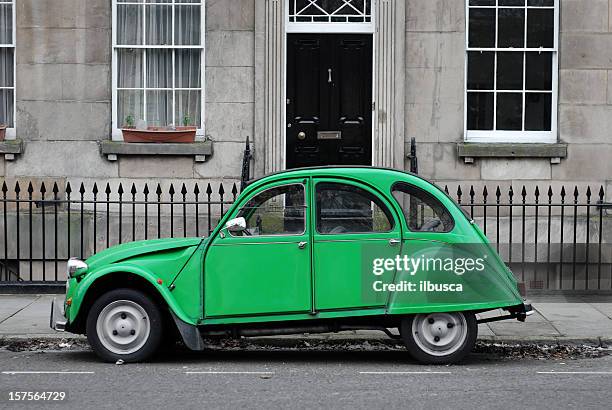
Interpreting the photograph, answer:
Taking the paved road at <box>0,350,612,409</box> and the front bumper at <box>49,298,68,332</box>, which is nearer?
the paved road at <box>0,350,612,409</box>

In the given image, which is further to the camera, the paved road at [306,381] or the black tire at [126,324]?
the black tire at [126,324]

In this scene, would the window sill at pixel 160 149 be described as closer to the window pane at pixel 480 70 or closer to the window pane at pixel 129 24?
the window pane at pixel 129 24

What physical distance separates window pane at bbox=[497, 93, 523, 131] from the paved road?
591 cm

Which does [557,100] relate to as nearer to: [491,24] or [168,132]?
[491,24]

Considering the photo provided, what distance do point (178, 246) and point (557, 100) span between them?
7.65 meters

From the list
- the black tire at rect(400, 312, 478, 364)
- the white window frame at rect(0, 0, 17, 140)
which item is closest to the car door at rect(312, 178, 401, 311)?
the black tire at rect(400, 312, 478, 364)

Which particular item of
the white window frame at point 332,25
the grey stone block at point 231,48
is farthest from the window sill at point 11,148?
the white window frame at point 332,25

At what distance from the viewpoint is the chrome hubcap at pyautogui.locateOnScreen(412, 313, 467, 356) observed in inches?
353

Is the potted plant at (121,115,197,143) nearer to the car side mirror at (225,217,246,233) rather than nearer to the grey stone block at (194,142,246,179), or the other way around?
the grey stone block at (194,142,246,179)

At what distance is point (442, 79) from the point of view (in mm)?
14750

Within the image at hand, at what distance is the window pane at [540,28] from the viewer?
14883 millimetres

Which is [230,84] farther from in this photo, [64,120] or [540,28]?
[540,28]

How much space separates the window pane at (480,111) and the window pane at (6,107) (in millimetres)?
6543
